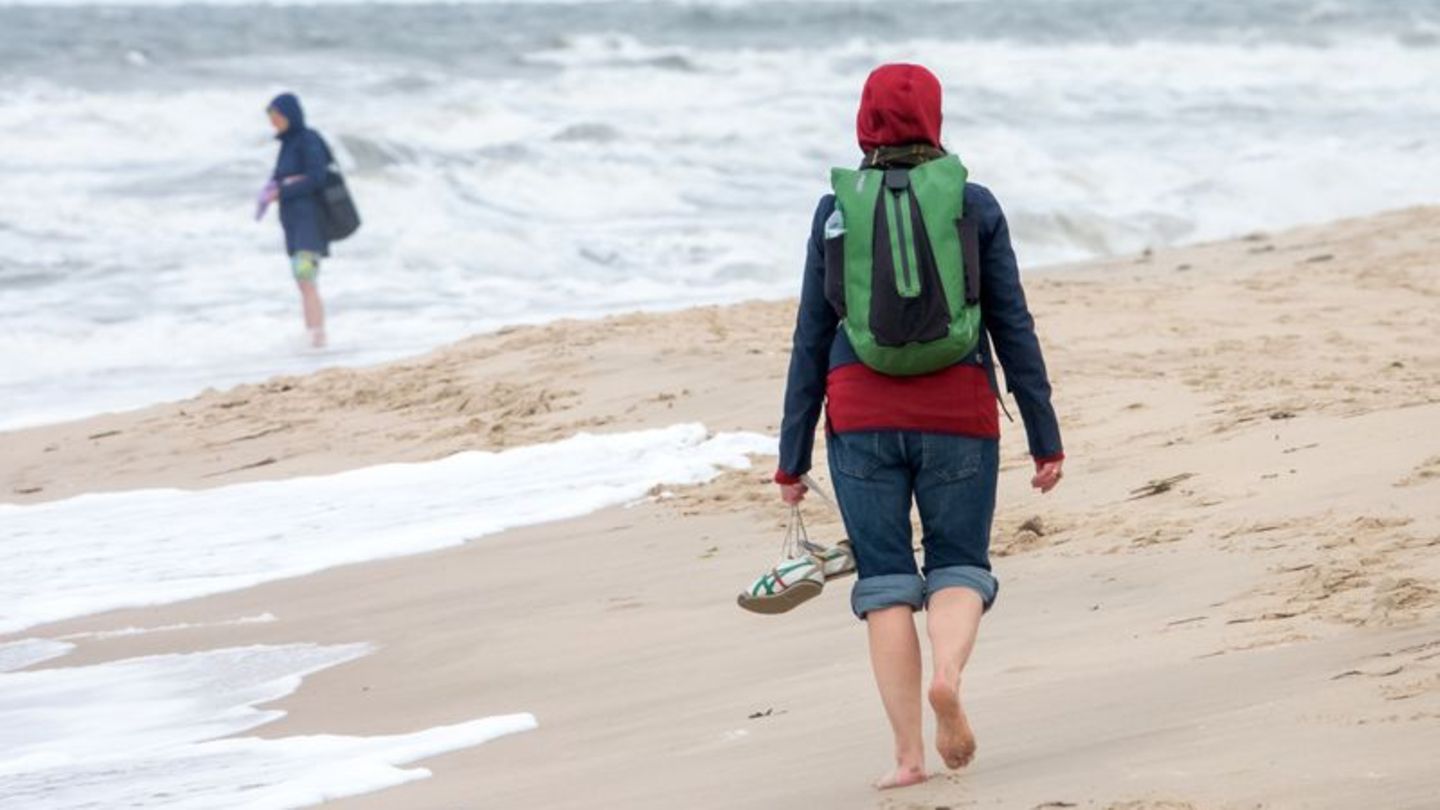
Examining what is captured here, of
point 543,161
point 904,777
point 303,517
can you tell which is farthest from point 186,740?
point 543,161

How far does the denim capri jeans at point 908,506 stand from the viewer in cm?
388

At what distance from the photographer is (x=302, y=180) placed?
41.6 feet

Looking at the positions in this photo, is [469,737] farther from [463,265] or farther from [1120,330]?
[463,265]

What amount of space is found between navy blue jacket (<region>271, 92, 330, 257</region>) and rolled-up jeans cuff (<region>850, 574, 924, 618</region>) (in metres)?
9.15

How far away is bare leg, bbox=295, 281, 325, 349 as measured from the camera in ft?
43.0

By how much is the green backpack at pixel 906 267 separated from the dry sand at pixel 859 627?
76 cm

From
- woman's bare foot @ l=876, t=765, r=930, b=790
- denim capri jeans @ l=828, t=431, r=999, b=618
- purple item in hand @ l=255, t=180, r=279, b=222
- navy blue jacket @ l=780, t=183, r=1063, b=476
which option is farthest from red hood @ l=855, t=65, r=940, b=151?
purple item in hand @ l=255, t=180, r=279, b=222

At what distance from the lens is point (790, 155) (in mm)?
22625

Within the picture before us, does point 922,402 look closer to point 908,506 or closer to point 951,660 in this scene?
point 908,506

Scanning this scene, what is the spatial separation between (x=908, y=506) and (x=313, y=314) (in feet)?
31.6

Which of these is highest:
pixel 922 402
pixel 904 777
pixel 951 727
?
pixel 922 402

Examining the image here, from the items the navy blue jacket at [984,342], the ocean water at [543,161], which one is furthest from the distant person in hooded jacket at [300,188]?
the navy blue jacket at [984,342]

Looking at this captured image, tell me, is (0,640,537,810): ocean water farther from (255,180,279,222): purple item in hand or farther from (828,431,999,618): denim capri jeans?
(255,180,279,222): purple item in hand

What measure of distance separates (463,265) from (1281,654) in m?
12.6
